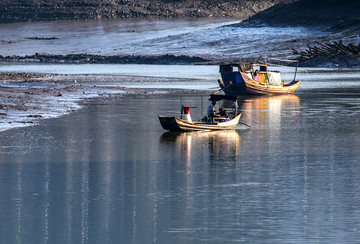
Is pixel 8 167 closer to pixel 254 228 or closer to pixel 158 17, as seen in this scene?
pixel 254 228

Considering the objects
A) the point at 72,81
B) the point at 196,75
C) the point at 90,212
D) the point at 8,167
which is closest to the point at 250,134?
the point at 8,167

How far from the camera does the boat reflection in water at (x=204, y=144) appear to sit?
2548cm

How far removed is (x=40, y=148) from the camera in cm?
2688

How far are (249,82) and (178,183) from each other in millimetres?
30148

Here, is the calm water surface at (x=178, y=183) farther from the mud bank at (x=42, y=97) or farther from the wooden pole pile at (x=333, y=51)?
the wooden pole pile at (x=333, y=51)

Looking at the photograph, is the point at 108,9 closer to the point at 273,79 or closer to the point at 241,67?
the point at 273,79

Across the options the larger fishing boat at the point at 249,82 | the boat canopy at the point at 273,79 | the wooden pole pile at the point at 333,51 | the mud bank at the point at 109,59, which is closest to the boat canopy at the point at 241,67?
the larger fishing boat at the point at 249,82

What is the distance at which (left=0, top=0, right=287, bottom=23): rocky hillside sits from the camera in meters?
150

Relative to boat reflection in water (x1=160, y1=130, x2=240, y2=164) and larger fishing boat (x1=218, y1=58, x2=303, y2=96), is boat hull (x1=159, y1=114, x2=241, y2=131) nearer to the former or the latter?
boat reflection in water (x1=160, y1=130, x2=240, y2=164)

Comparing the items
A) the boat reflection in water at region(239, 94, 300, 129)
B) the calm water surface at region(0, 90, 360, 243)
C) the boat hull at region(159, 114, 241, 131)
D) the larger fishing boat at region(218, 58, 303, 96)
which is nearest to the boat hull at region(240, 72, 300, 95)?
the larger fishing boat at region(218, 58, 303, 96)

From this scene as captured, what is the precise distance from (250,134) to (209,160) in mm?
6488

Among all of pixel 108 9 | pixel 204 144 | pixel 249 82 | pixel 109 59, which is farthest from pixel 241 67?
pixel 108 9

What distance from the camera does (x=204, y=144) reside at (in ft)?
92.1

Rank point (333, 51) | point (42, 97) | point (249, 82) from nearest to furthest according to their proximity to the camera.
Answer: point (42, 97) → point (249, 82) → point (333, 51)
